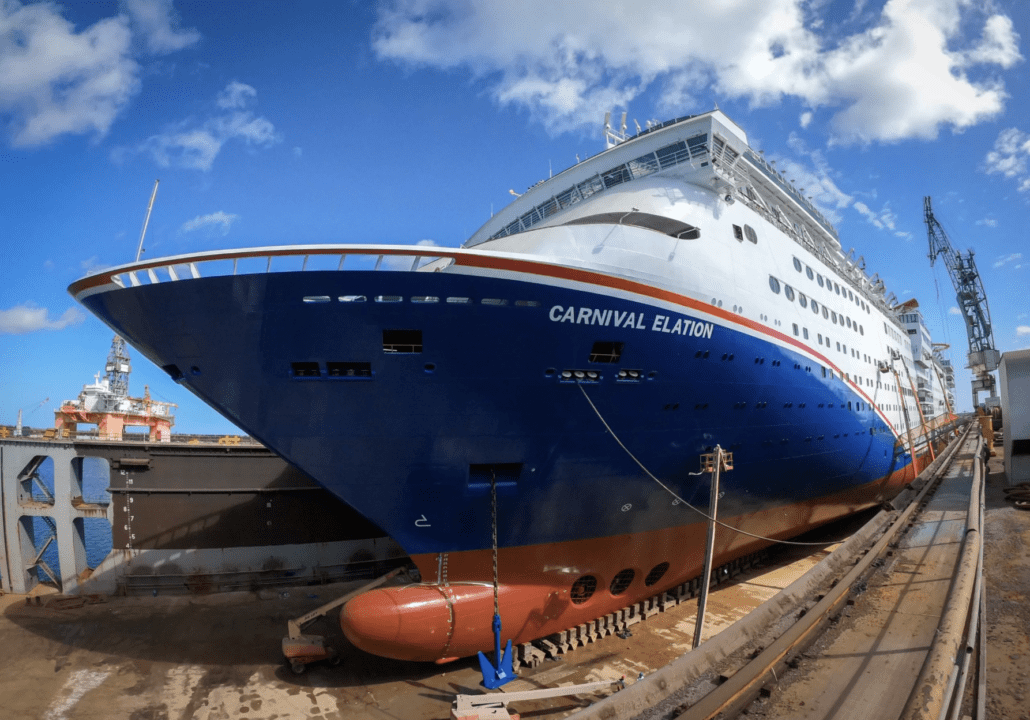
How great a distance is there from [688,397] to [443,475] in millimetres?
4577

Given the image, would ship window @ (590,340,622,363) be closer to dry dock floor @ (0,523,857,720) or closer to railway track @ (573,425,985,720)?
railway track @ (573,425,985,720)

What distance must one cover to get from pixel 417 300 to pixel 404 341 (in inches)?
27.0

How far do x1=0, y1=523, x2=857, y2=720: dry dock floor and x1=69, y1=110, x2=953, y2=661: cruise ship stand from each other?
0.92m

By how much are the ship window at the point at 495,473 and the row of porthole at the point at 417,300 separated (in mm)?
2673

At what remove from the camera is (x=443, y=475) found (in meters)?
7.92

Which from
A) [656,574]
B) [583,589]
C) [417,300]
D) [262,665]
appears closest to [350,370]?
[417,300]

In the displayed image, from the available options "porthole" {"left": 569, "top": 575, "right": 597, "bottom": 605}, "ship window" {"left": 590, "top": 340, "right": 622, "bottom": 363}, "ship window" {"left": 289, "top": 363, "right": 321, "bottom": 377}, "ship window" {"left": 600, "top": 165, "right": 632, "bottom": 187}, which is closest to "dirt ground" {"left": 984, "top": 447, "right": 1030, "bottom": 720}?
"ship window" {"left": 590, "top": 340, "right": 622, "bottom": 363}

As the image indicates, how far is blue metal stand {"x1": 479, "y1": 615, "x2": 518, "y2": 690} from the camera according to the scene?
8.19 m

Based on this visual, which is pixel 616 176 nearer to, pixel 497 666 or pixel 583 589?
pixel 583 589

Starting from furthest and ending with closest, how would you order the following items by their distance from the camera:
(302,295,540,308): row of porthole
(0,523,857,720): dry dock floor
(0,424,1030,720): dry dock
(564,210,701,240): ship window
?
(564,210,701,240): ship window < (0,523,857,720): dry dock floor < (0,424,1030,720): dry dock < (302,295,540,308): row of porthole

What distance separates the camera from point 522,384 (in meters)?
7.69

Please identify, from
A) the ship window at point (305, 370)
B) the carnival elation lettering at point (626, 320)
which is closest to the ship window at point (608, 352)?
the carnival elation lettering at point (626, 320)

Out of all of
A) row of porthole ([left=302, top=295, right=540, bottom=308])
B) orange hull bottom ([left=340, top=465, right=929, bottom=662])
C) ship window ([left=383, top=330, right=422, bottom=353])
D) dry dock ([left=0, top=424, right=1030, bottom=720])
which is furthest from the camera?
dry dock ([left=0, top=424, right=1030, bottom=720])

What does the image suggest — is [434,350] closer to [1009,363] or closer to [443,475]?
[443,475]
